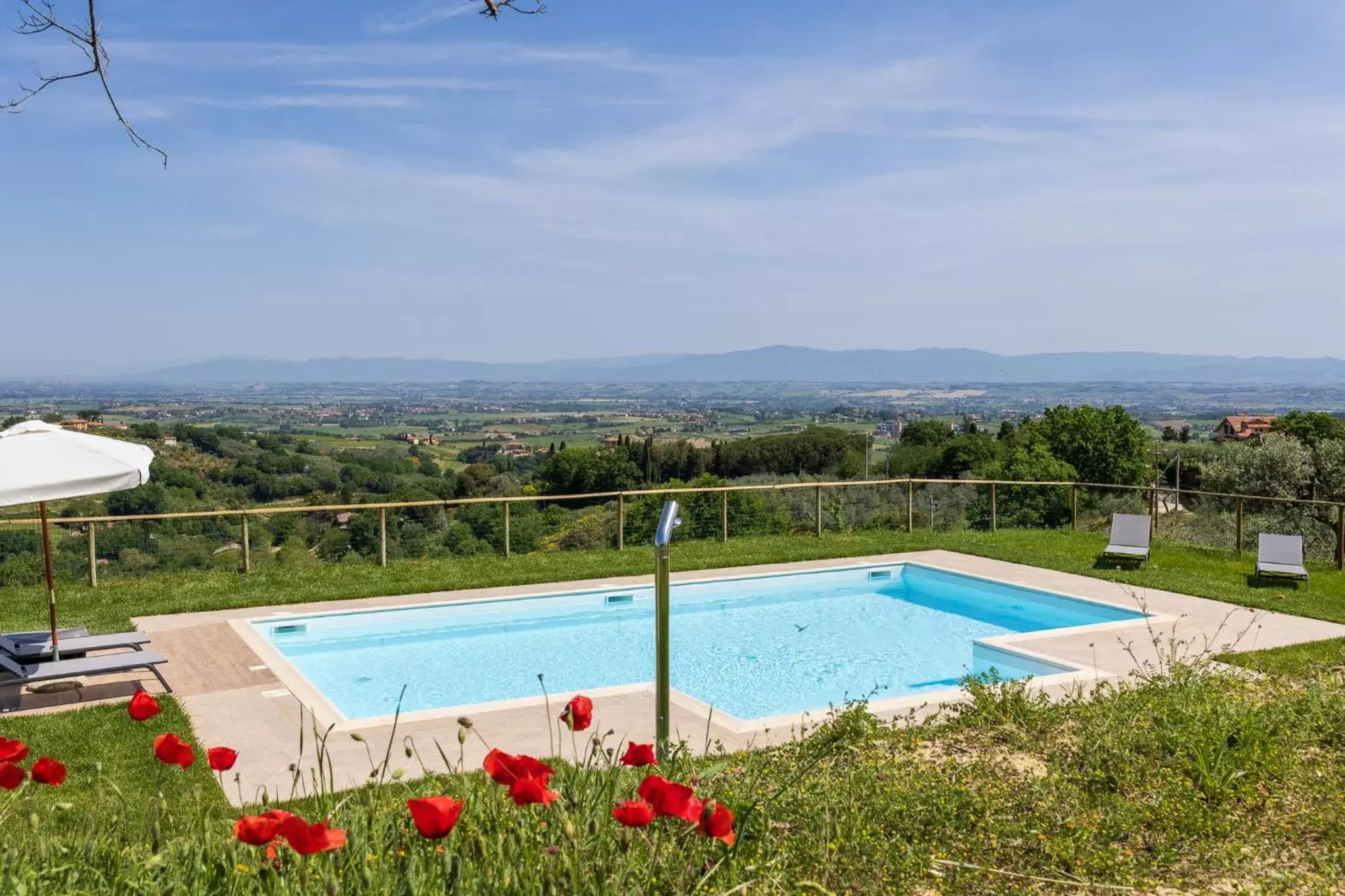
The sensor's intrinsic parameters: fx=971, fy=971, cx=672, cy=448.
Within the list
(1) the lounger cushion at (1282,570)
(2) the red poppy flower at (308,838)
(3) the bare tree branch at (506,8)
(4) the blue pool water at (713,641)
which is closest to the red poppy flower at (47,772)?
(2) the red poppy flower at (308,838)

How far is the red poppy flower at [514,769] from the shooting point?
2.11 meters

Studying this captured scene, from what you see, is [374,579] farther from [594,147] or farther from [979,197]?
[979,197]

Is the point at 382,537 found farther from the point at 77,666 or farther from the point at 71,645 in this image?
the point at 77,666

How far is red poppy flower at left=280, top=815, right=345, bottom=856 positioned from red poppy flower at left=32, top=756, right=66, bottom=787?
837mm

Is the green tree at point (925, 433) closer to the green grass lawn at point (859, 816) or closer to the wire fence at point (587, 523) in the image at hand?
the wire fence at point (587, 523)

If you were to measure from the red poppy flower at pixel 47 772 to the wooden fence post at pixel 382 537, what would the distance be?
8961 millimetres

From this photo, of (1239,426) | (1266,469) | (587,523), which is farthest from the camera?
(1239,426)

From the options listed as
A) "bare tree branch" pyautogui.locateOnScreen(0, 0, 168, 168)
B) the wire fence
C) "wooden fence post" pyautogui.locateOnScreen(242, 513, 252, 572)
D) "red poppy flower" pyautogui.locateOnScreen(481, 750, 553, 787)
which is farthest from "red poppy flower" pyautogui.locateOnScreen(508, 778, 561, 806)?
"wooden fence post" pyautogui.locateOnScreen(242, 513, 252, 572)

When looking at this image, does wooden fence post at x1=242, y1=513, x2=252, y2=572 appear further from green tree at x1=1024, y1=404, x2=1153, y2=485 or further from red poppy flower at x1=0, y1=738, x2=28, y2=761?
green tree at x1=1024, y1=404, x2=1153, y2=485

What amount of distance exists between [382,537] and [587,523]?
302 centimetres

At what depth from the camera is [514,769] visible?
2.12 meters

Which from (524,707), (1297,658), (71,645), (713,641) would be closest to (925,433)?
(713,641)

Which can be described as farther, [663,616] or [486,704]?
[486,704]

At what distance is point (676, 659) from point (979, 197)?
1563cm
